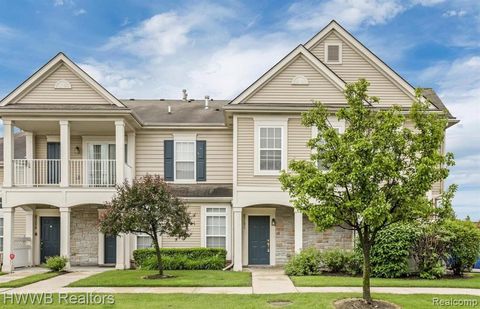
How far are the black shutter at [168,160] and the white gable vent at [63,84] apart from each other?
4.69 m

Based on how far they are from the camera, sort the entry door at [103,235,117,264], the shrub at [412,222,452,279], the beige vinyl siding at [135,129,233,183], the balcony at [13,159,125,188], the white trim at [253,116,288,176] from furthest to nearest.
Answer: the beige vinyl siding at [135,129,233,183] < the entry door at [103,235,117,264] < the balcony at [13,159,125,188] < the white trim at [253,116,288,176] < the shrub at [412,222,452,279]

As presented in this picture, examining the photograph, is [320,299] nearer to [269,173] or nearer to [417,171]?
[417,171]

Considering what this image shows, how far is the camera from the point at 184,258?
18750mm

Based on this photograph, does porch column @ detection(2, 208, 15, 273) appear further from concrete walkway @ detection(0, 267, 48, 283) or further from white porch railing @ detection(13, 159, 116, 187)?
white porch railing @ detection(13, 159, 116, 187)

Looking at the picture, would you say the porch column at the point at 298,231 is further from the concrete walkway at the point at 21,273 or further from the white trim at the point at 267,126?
the concrete walkway at the point at 21,273

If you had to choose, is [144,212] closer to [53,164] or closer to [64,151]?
[64,151]

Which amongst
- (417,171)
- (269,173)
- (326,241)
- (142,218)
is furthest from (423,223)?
(142,218)

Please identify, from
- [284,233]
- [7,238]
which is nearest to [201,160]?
[284,233]

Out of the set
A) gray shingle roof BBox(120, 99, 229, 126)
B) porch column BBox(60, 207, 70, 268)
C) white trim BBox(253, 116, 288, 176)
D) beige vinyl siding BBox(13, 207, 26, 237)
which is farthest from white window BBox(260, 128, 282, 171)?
beige vinyl siding BBox(13, 207, 26, 237)

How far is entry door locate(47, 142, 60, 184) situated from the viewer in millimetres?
21344

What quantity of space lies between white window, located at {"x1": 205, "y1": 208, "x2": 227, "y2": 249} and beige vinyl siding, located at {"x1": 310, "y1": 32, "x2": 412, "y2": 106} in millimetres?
8023

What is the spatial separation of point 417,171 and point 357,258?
7195mm

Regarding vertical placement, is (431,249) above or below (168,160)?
below

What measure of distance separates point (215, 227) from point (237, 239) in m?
2.06
